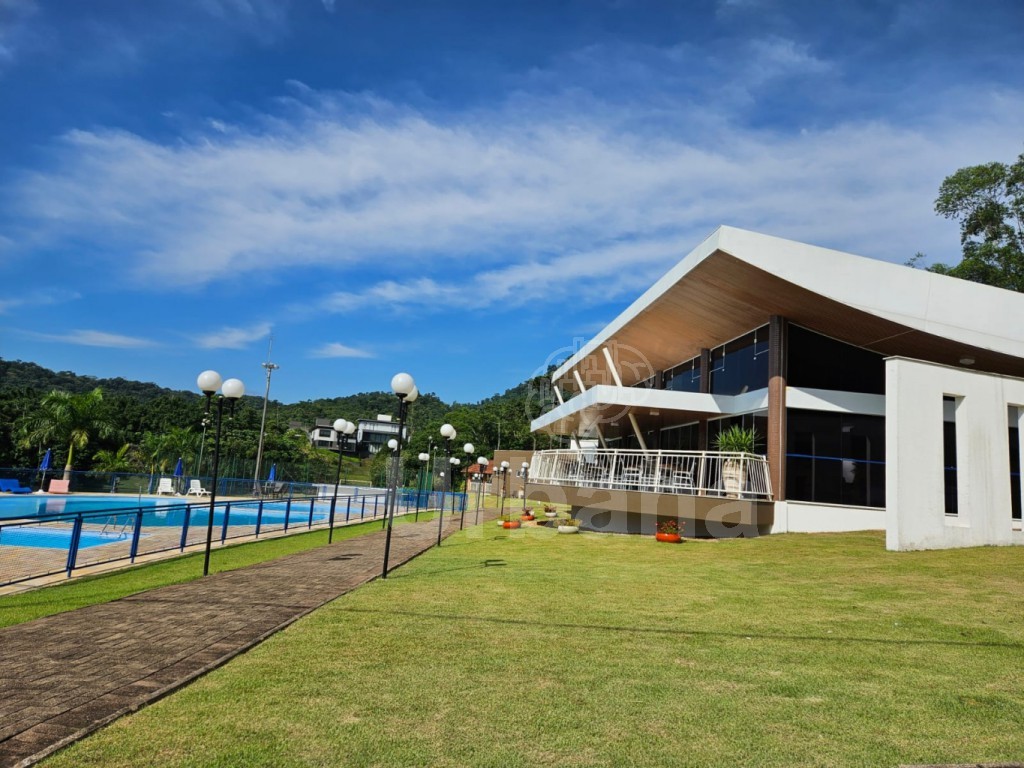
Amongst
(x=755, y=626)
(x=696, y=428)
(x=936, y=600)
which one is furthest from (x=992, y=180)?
(x=755, y=626)

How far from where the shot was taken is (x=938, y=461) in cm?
1235

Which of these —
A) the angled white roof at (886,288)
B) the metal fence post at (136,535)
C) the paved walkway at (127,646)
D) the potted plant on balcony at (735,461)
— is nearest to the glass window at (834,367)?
the potted plant on balcony at (735,461)

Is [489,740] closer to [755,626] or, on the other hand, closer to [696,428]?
[755,626]

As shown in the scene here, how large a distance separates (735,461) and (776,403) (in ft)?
7.23

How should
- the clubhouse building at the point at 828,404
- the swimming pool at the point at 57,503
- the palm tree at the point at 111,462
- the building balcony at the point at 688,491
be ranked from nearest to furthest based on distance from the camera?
the clubhouse building at the point at 828,404
the building balcony at the point at 688,491
the swimming pool at the point at 57,503
the palm tree at the point at 111,462

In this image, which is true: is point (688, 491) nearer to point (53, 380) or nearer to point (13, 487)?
point (13, 487)

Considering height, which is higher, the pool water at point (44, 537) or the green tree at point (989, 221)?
the green tree at point (989, 221)

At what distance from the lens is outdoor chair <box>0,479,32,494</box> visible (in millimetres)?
26844

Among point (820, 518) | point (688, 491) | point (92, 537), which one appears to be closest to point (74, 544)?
point (92, 537)

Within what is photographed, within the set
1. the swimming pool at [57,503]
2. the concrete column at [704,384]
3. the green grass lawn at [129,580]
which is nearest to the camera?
the green grass lawn at [129,580]

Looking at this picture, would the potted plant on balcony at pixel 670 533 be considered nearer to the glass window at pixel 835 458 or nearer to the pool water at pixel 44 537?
the glass window at pixel 835 458

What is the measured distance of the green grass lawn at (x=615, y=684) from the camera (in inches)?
147

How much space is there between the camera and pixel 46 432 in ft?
123

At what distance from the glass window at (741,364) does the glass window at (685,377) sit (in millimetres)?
1769
